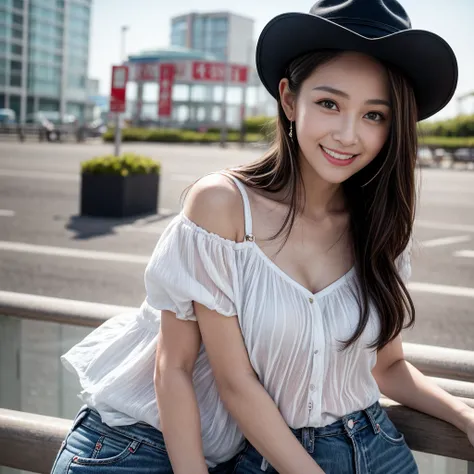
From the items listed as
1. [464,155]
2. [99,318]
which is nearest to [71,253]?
[99,318]

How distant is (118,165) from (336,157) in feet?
29.7

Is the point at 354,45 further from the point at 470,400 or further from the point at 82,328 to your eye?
the point at 82,328

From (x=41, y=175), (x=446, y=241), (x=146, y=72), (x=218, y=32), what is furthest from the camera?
(x=218, y=32)

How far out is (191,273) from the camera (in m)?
1.67

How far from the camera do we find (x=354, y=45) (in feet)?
5.56

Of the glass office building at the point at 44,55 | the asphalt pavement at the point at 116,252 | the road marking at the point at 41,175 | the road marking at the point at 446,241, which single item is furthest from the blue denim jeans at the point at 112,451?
the glass office building at the point at 44,55

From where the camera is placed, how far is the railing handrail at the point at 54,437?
178cm

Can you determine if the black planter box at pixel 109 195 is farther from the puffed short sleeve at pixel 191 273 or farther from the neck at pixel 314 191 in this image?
the puffed short sleeve at pixel 191 273

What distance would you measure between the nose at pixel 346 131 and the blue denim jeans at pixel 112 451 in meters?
0.84

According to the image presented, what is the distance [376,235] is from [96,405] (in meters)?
0.85

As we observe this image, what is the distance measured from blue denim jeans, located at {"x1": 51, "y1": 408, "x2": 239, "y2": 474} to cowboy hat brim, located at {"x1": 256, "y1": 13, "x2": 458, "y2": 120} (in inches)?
39.5

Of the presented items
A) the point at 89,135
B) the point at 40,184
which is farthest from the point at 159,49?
Result: the point at 40,184

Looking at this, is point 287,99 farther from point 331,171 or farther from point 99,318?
point 99,318

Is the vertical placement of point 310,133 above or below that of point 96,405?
above
